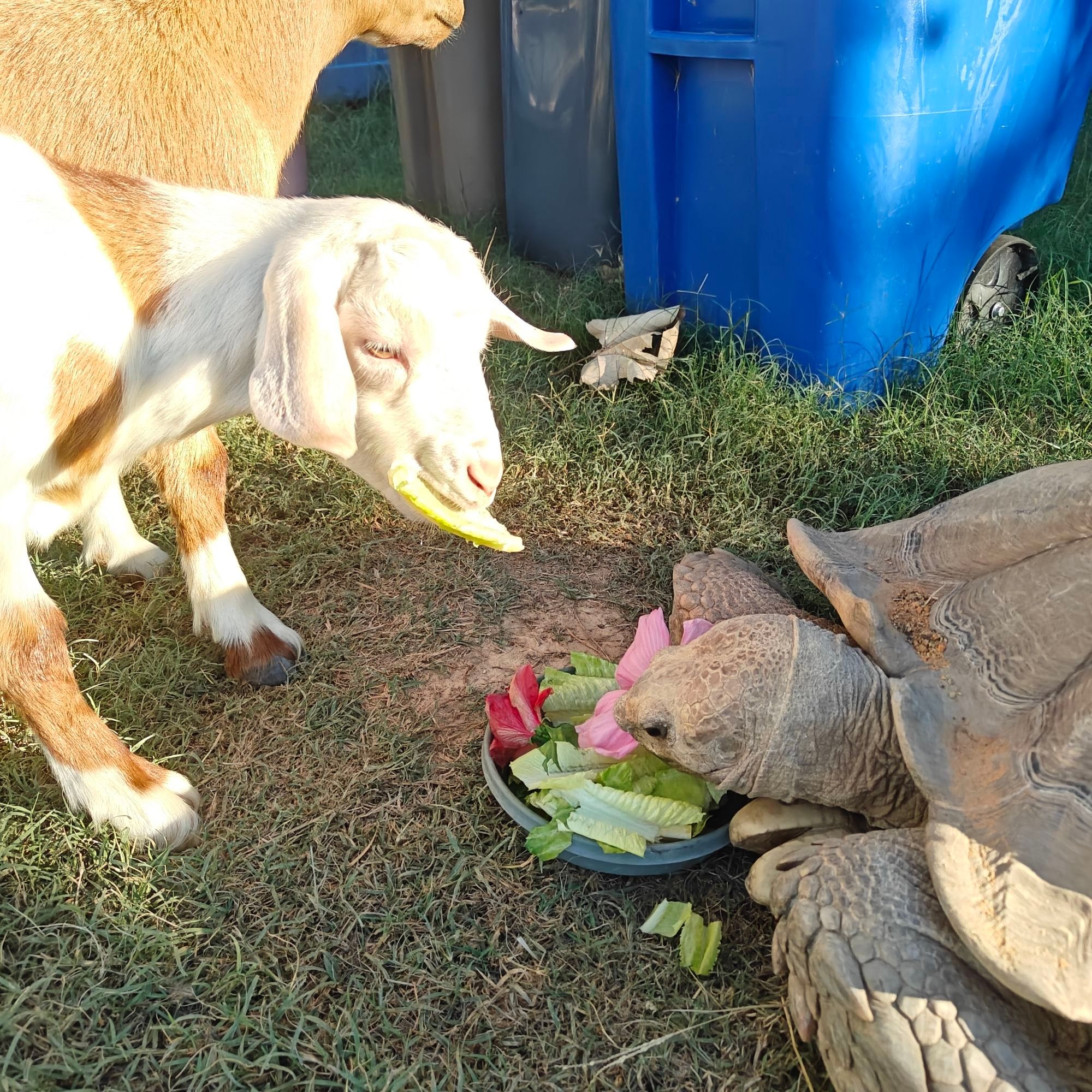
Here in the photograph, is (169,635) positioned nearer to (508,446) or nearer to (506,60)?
(508,446)

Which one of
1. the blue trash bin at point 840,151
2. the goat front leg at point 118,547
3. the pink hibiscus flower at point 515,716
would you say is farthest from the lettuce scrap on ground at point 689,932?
the blue trash bin at point 840,151

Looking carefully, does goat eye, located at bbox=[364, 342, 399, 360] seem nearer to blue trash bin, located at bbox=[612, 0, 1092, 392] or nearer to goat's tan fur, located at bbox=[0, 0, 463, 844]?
goat's tan fur, located at bbox=[0, 0, 463, 844]

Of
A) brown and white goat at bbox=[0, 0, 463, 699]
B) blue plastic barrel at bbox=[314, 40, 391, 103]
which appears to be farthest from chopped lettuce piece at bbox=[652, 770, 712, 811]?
blue plastic barrel at bbox=[314, 40, 391, 103]

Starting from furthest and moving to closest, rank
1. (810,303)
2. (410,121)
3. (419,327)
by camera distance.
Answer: (410,121)
(810,303)
(419,327)

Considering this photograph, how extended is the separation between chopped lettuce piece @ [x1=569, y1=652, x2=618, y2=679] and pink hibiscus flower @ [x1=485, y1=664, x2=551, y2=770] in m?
0.16

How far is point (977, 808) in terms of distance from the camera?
2094 millimetres

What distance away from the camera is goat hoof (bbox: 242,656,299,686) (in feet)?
10.3

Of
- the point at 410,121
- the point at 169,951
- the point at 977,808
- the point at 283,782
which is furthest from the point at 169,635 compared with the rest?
the point at 410,121

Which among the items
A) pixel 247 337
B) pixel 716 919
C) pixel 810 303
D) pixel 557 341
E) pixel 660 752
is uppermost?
pixel 247 337

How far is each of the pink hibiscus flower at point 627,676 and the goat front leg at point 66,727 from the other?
106cm

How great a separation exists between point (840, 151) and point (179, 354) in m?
2.43

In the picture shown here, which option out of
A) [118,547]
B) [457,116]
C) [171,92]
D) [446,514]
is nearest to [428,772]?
[446,514]

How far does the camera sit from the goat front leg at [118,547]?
360 centimetres

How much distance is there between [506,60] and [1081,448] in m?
3.41
